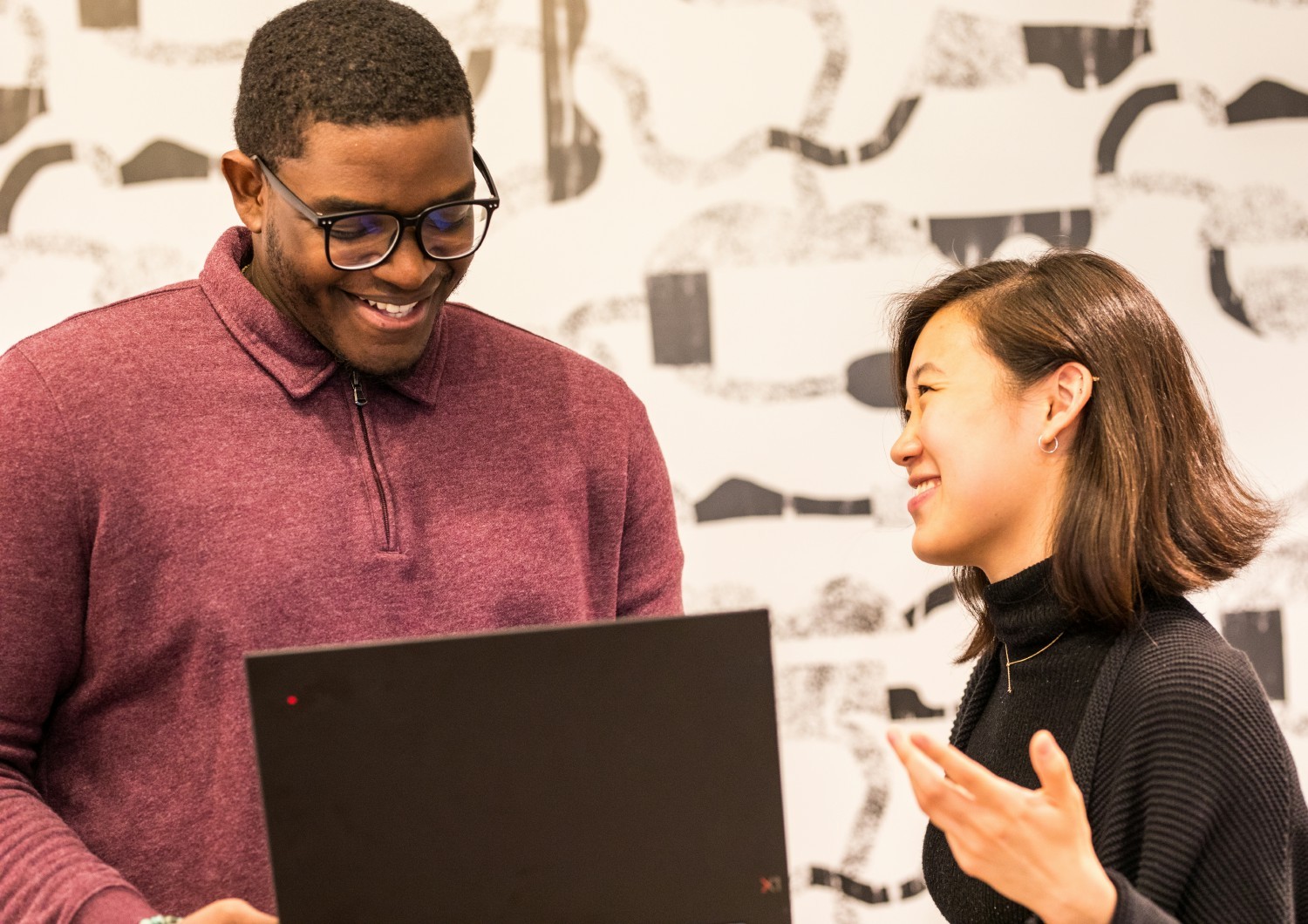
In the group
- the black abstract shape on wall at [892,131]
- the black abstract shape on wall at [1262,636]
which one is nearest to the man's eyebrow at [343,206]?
the black abstract shape on wall at [892,131]

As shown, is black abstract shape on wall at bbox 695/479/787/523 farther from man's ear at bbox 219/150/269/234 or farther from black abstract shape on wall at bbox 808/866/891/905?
man's ear at bbox 219/150/269/234

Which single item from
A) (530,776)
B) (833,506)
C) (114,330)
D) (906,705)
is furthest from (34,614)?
(906,705)

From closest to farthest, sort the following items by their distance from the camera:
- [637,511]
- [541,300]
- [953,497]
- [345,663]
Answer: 1. [345,663]
2. [953,497]
3. [637,511]
4. [541,300]

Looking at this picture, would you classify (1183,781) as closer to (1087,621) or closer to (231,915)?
(1087,621)

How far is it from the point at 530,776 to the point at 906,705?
4.41ft

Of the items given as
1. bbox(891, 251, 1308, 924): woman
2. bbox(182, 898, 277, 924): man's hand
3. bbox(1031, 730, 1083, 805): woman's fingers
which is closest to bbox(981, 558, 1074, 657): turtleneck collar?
bbox(891, 251, 1308, 924): woman

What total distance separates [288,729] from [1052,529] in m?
0.73

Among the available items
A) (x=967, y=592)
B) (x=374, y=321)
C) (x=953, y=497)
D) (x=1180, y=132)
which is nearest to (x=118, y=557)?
(x=374, y=321)

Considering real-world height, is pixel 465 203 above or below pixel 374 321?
above

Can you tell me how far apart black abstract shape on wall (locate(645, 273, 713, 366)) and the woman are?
631 mm

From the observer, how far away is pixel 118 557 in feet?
3.63

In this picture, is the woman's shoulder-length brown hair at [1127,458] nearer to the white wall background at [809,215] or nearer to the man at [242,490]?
the man at [242,490]

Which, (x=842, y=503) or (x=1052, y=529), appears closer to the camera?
(x=1052, y=529)

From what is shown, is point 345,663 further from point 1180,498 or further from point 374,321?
point 1180,498
